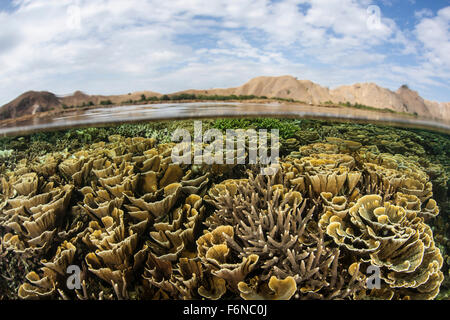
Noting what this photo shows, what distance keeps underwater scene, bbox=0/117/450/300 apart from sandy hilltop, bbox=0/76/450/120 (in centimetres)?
267

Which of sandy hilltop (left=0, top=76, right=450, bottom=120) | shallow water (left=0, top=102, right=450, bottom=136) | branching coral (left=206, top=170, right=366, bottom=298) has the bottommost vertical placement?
branching coral (left=206, top=170, right=366, bottom=298)

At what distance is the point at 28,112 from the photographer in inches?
235

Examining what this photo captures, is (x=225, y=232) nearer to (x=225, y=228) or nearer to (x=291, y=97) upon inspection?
(x=225, y=228)

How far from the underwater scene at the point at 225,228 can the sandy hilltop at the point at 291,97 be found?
267cm

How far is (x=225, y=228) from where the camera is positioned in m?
2.25

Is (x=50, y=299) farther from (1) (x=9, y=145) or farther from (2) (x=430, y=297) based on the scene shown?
(1) (x=9, y=145)

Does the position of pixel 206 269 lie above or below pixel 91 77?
below

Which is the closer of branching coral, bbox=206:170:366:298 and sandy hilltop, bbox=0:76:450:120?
branching coral, bbox=206:170:366:298

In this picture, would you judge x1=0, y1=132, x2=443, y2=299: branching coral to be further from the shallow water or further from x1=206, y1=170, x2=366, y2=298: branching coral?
the shallow water

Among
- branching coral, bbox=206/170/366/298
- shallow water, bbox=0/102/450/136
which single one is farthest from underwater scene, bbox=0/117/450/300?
shallow water, bbox=0/102/450/136

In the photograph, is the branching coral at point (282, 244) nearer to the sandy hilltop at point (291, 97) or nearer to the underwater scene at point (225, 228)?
the underwater scene at point (225, 228)

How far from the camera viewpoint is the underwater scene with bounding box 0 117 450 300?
6.68 ft

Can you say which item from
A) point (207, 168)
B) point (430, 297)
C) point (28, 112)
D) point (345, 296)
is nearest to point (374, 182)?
point (430, 297)
